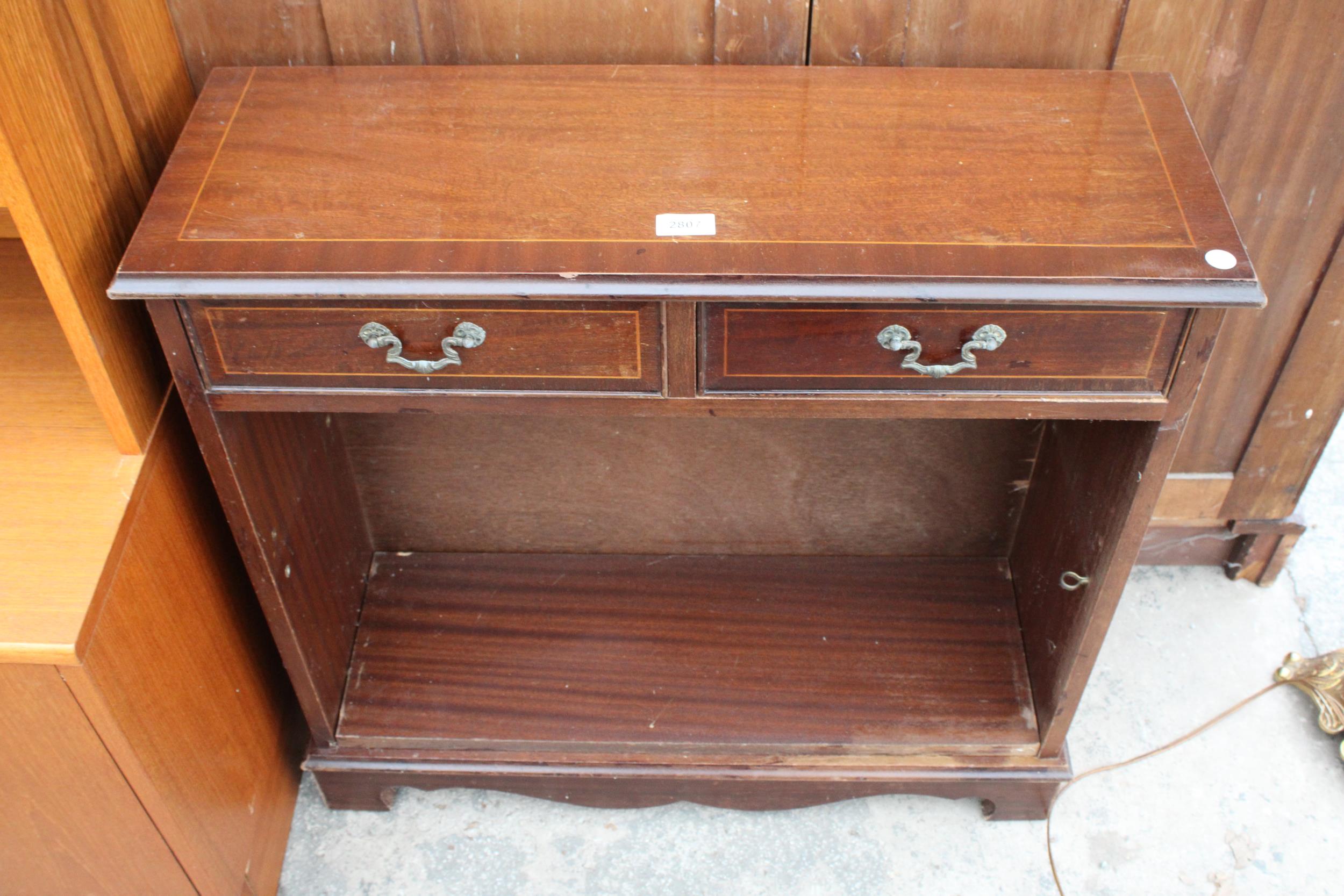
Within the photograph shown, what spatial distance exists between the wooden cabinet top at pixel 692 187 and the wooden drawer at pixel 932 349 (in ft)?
0.14

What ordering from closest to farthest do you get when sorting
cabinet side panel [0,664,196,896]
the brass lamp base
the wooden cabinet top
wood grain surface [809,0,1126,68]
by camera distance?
the wooden cabinet top, cabinet side panel [0,664,196,896], wood grain surface [809,0,1126,68], the brass lamp base

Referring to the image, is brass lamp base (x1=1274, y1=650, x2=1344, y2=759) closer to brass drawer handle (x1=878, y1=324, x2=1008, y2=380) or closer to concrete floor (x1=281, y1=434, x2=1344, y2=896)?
concrete floor (x1=281, y1=434, x2=1344, y2=896)

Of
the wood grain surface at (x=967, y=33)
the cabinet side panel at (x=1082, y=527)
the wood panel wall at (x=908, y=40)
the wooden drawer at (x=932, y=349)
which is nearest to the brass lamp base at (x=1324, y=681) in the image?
the cabinet side panel at (x=1082, y=527)

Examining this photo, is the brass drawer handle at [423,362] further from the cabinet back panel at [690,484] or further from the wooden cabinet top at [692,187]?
the cabinet back panel at [690,484]

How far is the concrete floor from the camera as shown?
1618 millimetres

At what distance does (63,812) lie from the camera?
1.30m

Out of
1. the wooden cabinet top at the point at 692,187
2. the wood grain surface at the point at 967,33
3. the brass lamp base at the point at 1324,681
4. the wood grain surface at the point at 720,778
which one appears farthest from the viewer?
the brass lamp base at the point at 1324,681

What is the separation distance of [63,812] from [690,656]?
89cm

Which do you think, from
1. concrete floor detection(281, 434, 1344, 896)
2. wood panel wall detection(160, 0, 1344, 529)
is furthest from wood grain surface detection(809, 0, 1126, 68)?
concrete floor detection(281, 434, 1344, 896)

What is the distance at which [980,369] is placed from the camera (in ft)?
3.68

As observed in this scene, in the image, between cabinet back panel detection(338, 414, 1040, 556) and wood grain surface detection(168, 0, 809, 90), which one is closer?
wood grain surface detection(168, 0, 809, 90)

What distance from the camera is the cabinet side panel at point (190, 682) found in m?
1.21

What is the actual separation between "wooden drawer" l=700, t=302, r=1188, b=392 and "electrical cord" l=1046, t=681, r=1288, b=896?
31.5 inches

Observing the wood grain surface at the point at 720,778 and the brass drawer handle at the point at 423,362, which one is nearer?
the brass drawer handle at the point at 423,362
